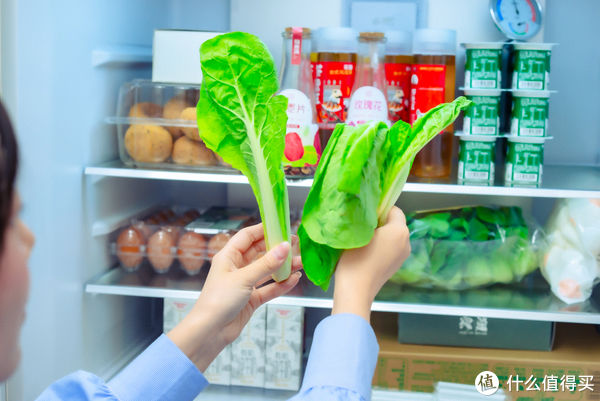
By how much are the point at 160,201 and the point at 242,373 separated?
55 cm

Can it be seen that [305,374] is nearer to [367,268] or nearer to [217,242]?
[367,268]

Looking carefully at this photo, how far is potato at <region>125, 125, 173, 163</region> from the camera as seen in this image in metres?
1.50

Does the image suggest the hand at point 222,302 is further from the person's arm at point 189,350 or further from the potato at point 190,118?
the potato at point 190,118

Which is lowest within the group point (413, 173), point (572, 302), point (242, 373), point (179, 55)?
point (242, 373)

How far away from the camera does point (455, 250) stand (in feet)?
4.95

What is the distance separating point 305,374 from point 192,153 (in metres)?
0.88

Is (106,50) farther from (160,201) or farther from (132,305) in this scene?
(132,305)

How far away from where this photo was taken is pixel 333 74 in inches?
58.9

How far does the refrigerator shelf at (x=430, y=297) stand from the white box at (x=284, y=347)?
0.21ft

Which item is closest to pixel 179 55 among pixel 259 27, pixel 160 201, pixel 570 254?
pixel 259 27

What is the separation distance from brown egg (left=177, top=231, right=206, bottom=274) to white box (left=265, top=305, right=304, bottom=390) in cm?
20

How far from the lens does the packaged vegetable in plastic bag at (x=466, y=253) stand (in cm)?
150

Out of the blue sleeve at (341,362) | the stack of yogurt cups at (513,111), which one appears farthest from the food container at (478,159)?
the blue sleeve at (341,362)

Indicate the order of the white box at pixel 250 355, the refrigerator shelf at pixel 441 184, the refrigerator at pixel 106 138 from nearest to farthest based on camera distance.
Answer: the refrigerator at pixel 106 138
the refrigerator shelf at pixel 441 184
the white box at pixel 250 355
